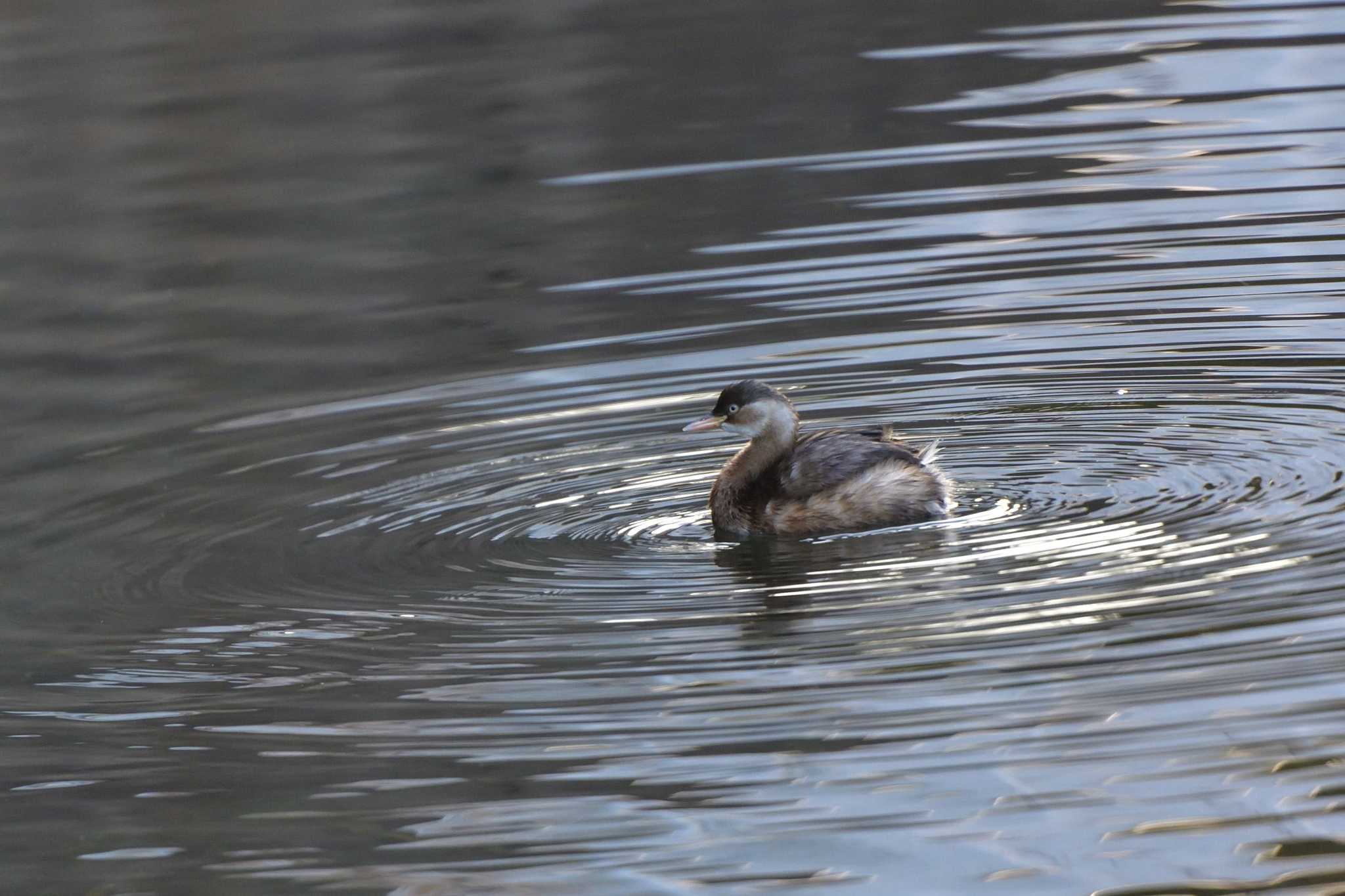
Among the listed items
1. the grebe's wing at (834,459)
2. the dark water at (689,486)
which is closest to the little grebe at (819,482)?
the grebe's wing at (834,459)

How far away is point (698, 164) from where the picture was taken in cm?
1753

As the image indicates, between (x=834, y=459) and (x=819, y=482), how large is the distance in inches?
4.8

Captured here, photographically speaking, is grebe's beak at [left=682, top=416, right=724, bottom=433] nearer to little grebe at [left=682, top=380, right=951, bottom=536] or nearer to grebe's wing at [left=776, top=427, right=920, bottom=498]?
little grebe at [left=682, top=380, right=951, bottom=536]

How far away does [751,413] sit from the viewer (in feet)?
31.6

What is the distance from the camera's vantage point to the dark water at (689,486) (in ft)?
21.1

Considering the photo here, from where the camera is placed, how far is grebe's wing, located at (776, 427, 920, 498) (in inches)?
365

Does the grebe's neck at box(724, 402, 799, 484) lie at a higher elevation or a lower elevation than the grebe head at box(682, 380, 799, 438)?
lower

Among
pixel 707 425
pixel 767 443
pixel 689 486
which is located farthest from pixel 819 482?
pixel 689 486

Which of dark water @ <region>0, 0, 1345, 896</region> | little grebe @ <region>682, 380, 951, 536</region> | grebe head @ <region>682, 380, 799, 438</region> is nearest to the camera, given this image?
dark water @ <region>0, 0, 1345, 896</region>

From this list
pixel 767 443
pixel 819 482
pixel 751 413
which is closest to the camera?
pixel 819 482

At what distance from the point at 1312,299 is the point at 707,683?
554cm

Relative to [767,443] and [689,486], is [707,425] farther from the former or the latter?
[689,486]

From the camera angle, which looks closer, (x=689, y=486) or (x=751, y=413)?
(x=751, y=413)

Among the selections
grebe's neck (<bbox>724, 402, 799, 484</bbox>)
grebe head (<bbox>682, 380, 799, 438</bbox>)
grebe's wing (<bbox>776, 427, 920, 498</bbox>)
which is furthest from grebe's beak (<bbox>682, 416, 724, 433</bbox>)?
grebe's wing (<bbox>776, 427, 920, 498</bbox>)
